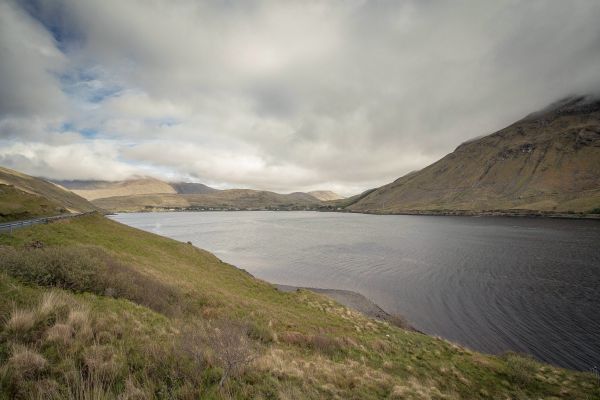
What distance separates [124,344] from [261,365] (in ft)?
13.7

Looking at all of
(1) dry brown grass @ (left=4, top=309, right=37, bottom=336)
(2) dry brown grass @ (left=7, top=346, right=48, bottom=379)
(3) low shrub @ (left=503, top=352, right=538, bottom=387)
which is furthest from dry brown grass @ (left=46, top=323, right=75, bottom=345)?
(3) low shrub @ (left=503, top=352, right=538, bottom=387)

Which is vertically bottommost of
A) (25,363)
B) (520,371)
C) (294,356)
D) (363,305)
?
(363,305)

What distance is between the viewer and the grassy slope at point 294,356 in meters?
7.02

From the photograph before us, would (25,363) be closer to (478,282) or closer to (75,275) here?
(75,275)

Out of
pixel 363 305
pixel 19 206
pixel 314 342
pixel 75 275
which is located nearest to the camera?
pixel 75 275

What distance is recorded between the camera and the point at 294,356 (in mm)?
12328

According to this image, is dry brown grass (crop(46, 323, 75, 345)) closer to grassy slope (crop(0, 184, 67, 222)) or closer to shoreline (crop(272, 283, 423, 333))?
shoreline (crop(272, 283, 423, 333))

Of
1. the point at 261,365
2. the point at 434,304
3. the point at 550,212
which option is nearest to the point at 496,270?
the point at 434,304

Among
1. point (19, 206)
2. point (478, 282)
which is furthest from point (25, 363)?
point (478, 282)

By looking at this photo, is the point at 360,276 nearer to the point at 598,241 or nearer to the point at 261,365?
the point at 261,365

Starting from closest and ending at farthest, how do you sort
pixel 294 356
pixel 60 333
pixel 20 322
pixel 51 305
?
pixel 20 322 < pixel 60 333 < pixel 51 305 < pixel 294 356

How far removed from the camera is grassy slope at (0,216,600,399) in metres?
7.02

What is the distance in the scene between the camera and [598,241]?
72625 mm

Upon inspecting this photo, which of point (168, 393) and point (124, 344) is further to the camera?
point (124, 344)
